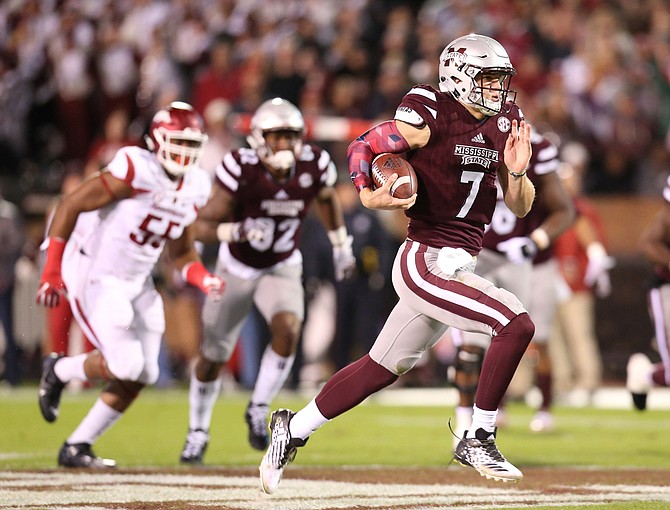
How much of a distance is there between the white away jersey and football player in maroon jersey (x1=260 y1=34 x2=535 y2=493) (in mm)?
1786

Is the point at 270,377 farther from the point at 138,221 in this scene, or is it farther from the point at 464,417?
the point at 138,221

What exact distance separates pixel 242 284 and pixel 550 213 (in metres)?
2.01

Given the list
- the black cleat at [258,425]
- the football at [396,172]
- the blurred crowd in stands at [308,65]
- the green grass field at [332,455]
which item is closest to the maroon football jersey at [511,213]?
the green grass field at [332,455]

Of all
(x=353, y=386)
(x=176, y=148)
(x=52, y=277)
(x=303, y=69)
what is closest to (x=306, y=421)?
(x=353, y=386)

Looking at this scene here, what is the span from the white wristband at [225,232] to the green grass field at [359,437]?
1.23 m

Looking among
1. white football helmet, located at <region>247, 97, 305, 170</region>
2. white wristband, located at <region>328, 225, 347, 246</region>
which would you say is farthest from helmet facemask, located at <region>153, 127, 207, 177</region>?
white wristband, located at <region>328, 225, 347, 246</region>

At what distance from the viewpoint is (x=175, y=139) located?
23.2ft

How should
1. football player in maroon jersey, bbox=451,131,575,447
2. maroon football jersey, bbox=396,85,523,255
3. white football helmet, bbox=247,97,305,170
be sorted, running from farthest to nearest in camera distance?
football player in maroon jersey, bbox=451,131,575,447, white football helmet, bbox=247,97,305,170, maroon football jersey, bbox=396,85,523,255

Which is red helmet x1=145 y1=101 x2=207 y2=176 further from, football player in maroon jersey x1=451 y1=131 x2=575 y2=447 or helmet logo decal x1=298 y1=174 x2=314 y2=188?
football player in maroon jersey x1=451 y1=131 x2=575 y2=447

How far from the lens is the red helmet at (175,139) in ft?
23.2

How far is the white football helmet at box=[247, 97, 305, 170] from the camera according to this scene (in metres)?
7.45

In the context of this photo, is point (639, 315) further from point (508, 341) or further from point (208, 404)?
point (508, 341)

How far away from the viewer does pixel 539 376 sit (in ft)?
32.0

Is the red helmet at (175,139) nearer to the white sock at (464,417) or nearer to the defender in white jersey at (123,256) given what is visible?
the defender in white jersey at (123,256)
